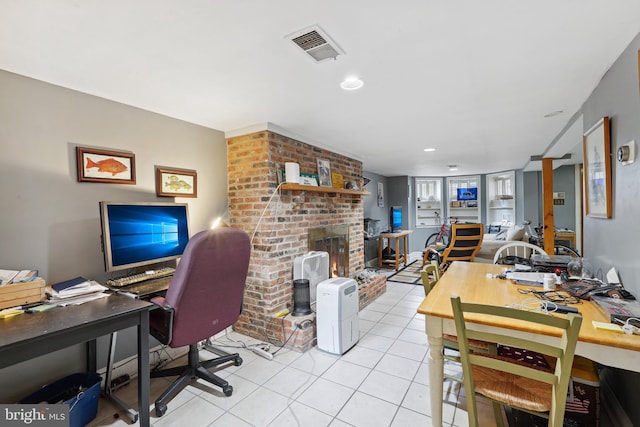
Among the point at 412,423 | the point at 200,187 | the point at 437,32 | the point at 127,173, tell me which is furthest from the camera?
the point at 200,187

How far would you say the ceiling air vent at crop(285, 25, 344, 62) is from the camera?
1.39m

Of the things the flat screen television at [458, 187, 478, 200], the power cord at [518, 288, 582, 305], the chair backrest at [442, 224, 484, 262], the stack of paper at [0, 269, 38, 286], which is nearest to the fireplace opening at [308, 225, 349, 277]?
the chair backrest at [442, 224, 484, 262]

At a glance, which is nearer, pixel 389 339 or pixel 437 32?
pixel 437 32

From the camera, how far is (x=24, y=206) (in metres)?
1.78

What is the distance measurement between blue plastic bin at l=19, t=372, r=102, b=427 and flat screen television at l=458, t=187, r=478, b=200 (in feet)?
27.0

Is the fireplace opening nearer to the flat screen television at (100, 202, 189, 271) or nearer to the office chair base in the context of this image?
the flat screen television at (100, 202, 189, 271)

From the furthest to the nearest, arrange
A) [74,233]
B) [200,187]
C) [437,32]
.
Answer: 1. [200,187]
2. [74,233]
3. [437,32]

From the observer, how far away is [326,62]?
169 cm

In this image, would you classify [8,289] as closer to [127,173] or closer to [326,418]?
[127,173]

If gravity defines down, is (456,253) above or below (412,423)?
above

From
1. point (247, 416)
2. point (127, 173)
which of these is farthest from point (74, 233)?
point (247, 416)

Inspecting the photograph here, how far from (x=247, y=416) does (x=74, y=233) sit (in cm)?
173

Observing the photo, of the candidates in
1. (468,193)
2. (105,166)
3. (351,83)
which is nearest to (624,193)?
(351,83)

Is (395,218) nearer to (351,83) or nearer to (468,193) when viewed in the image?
(468,193)
